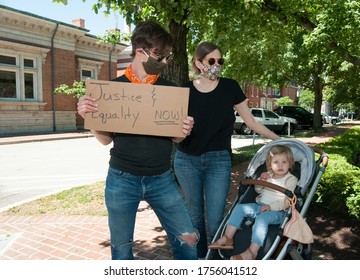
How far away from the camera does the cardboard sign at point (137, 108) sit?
2.38 metres

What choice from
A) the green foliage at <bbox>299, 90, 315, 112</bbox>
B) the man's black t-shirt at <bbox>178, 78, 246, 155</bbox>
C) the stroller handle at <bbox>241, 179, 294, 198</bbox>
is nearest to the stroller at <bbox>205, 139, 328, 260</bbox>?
the stroller handle at <bbox>241, 179, 294, 198</bbox>

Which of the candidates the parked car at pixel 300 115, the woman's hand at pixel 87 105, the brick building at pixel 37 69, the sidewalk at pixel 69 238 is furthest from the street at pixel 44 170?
the parked car at pixel 300 115

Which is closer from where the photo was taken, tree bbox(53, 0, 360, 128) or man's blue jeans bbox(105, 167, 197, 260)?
man's blue jeans bbox(105, 167, 197, 260)

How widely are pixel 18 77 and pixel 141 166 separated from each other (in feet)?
67.7

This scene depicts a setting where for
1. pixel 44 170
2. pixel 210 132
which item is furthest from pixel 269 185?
pixel 44 170

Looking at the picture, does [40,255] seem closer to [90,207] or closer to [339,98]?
[90,207]

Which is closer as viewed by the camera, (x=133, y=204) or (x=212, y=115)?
(x=133, y=204)

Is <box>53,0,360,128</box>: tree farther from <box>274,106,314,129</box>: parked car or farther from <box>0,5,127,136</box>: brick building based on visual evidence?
<box>274,106,314,129</box>: parked car

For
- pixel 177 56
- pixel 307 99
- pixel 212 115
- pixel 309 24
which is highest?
pixel 307 99

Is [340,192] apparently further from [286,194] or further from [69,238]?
[69,238]

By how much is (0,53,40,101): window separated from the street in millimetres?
7268

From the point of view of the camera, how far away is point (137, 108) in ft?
7.97

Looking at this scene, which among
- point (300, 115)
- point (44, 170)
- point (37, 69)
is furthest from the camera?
point (300, 115)

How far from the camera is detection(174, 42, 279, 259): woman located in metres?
2.96
